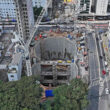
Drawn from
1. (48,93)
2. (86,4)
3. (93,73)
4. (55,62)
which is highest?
(86,4)

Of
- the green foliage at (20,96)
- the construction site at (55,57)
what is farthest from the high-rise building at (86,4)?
the green foliage at (20,96)

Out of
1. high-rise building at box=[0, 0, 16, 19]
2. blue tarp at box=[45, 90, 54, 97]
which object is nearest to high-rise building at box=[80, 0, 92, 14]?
high-rise building at box=[0, 0, 16, 19]

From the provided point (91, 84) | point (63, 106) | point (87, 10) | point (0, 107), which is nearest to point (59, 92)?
point (63, 106)

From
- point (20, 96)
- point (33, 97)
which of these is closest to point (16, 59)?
point (20, 96)

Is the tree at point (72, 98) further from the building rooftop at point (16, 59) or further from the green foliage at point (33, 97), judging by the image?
the building rooftop at point (16, 59)

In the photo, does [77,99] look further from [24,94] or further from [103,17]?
[103,17]

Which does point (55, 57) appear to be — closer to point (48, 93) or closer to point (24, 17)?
point (24, 17)
